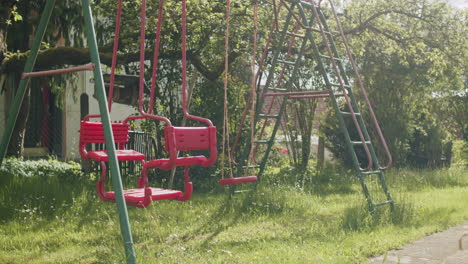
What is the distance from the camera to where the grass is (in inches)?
207

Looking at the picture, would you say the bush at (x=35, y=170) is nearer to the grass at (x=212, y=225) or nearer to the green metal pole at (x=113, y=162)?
the grass at (x=212, y=225)

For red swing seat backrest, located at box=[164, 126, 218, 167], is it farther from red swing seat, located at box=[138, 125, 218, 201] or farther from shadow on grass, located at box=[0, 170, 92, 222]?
shadow on grass, located at box=[0, 170, 92, 222]

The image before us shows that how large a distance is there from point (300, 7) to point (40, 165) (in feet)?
18.8

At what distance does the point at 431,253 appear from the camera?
5.45 meters

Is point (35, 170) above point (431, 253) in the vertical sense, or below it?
above

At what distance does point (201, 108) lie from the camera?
10781 mm

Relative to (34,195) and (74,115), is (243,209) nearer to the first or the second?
(34,195)

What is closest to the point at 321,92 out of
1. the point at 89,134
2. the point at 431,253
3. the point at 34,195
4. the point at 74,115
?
the point at 431,253

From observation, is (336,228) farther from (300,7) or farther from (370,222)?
(300,7)

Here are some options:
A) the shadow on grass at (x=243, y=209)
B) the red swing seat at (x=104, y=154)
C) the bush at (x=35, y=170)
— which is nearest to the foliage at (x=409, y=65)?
the shadow on grass at (x=243, y=209)

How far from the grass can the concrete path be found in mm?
123

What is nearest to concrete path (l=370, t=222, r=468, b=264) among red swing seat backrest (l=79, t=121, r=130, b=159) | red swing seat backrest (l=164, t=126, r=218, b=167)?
red swing seat backrest (l=164, t=126, r=218, b=167)

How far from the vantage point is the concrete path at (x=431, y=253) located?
510 cm

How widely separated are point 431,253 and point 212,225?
8.27 feet
